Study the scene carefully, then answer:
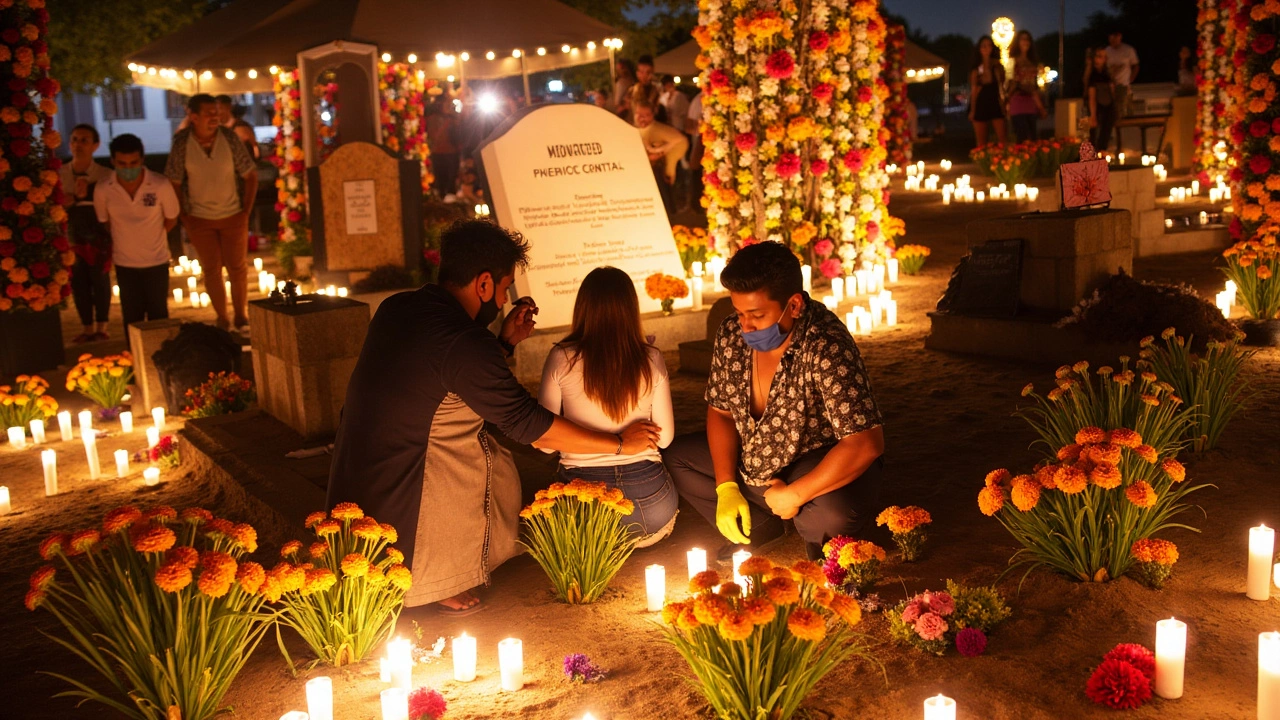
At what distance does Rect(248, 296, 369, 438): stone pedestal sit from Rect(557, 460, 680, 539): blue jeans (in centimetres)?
233

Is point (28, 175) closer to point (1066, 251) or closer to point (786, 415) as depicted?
point (786, 415)

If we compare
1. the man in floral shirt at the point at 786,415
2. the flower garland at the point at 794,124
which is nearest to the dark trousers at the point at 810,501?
the man in floral shirt at the point at 786,415

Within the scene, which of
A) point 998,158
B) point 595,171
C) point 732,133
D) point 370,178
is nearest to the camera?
point 595,171

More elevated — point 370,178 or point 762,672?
point 370,178

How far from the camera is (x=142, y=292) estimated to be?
1061 centimetres

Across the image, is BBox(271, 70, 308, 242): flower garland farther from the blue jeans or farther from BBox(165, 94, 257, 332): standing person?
the blue jeans

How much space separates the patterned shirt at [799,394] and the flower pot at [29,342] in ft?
25.7

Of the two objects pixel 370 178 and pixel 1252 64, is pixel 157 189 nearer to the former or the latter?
pixel 370 178

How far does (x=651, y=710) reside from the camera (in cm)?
384

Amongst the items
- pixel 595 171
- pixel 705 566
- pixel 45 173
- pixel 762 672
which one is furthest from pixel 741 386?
pixel 45 173

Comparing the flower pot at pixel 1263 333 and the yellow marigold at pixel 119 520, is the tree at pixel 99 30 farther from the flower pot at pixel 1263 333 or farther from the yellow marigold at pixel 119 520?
the yellow marigold at pixel 119 520

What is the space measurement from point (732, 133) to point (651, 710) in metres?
8.68

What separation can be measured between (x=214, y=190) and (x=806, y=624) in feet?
30.1

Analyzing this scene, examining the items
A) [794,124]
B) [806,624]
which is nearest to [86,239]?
[794,124]
